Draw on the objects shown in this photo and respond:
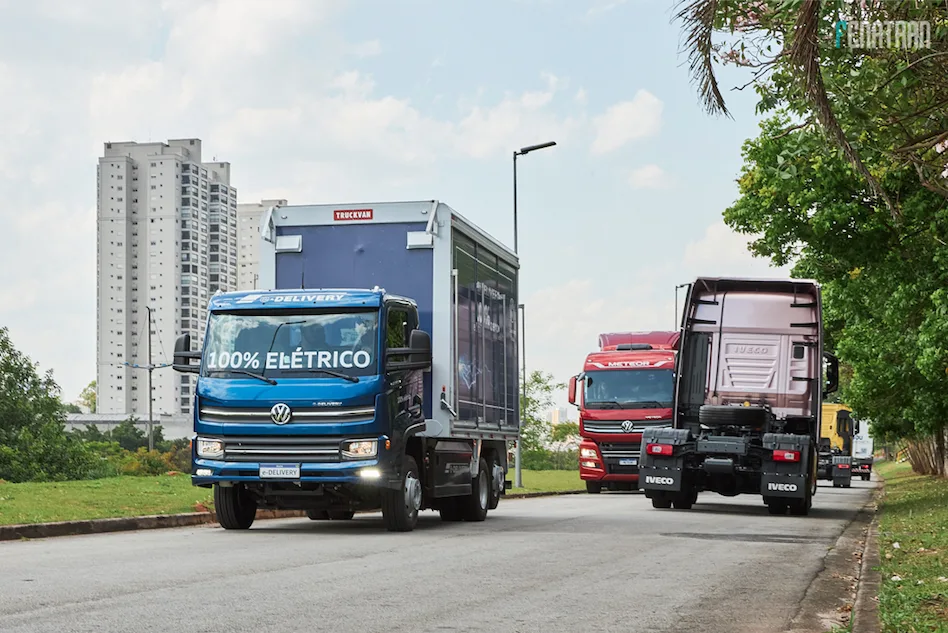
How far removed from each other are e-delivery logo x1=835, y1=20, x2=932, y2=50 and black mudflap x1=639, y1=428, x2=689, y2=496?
11433mm

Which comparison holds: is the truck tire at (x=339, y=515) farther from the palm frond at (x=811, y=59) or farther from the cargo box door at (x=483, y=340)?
the palm frond at (x=811, y=59)

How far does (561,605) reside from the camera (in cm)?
909

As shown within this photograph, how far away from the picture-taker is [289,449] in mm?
15219

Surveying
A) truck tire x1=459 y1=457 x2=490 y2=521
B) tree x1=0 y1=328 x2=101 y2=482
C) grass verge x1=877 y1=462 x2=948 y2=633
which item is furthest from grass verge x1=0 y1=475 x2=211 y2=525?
tree x1=0 y1=328 x2=101 y2=482

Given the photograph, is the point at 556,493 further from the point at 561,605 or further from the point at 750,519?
the point at 561,605

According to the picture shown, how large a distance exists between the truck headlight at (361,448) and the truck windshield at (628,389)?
53.5ft

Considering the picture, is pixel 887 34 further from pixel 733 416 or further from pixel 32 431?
pixel 32 431

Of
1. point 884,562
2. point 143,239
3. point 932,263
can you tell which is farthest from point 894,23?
point 143,239

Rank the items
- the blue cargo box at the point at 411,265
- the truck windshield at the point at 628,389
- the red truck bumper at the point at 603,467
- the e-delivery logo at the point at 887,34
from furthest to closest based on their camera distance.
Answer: the red truck bumper at the point at 603,467 → the truck windshield at the point at 628,389 → the blue cargo box at the point at 411,265 → the e-delivery logo at the point at 887,34

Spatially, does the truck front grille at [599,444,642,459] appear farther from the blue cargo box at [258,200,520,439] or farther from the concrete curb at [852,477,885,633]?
the concrete curb at [852,477,885,633]

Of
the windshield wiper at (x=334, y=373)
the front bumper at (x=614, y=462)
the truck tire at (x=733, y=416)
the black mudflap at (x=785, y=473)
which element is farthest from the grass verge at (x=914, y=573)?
the front bumper at (x=614, y=462)

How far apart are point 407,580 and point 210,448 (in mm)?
5701

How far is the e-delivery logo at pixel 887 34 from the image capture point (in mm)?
11883

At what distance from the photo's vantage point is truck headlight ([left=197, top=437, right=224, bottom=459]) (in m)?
15.4
